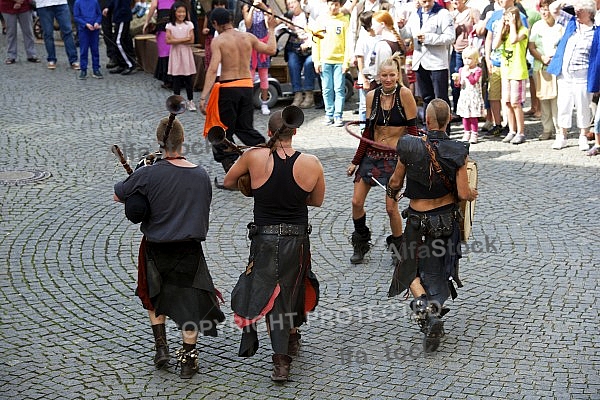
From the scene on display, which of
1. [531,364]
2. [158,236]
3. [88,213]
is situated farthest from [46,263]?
[531,364]

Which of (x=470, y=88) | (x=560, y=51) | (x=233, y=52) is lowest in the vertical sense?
(x=470, y=88)

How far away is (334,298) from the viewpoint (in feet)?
26.4

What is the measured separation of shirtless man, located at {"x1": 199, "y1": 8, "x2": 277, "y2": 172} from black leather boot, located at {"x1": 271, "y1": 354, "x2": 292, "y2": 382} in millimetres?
4838

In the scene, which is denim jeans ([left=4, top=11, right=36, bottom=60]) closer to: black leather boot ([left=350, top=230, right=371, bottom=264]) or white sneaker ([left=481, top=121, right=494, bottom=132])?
white sneaker ([left=481, top=121, right=494, bottom=132])

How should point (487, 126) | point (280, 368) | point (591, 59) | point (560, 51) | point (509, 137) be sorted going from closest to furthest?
1. point (280, 368)
2. point (591, 59)
3. point (560, 51)
4. point (509, 137)
5. point (487, 126)

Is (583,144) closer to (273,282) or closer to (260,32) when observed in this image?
(260,32)

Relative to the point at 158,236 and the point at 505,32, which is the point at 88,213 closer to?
the point at 158,236

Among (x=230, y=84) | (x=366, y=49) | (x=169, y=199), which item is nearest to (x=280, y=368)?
(x=169, y=199)

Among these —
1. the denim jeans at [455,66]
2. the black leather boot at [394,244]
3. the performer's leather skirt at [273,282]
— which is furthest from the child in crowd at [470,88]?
the performer's leather skirt at [273,282]

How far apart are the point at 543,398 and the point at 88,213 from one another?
223 inches

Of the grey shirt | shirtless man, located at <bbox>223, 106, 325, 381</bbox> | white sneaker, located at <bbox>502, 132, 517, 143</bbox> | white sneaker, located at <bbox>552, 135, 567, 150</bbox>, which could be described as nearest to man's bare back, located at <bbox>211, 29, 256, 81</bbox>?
white sneaker, located at <bbox>502, 132, 517, 143</bbox>

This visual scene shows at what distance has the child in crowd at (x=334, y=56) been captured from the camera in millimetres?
14711

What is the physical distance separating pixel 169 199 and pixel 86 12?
1225 cm

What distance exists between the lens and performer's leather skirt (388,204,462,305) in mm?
7102
